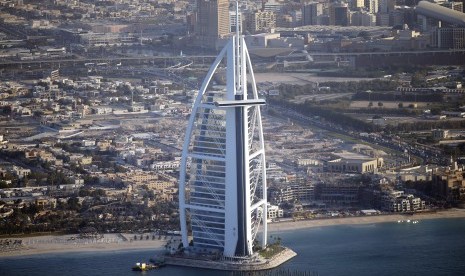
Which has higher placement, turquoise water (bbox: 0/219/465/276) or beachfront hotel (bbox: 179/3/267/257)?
beachfront hotel (bbox: 179/3/267/257)

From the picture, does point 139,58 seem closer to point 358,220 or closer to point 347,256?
point 358,220

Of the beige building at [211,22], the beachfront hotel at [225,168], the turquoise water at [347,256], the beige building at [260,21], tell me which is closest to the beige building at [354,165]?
the turquoise water at [347,256]

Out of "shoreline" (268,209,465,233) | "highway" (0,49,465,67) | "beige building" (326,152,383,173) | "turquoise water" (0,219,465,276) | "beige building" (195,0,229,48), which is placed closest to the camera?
"turquoise water" (0,219,465,276)

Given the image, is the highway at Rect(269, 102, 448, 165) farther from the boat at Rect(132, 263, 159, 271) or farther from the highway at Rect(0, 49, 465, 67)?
the boat at Rect(132, 263, 159, 271)

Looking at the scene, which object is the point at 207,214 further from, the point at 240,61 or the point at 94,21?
the point at 94,21

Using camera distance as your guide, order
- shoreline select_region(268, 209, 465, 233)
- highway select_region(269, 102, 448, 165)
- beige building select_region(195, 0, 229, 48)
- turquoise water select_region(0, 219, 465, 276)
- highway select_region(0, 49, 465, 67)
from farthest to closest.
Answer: beige building select_region(195, 0, 229, 48) → highway select_region(0, 49, 465, 67) → highway select_region(269, 102, 448, 165) → shoreline select_region(268, 209, 465, 233) → turquoise water select_region(0, 219, 465, 276)

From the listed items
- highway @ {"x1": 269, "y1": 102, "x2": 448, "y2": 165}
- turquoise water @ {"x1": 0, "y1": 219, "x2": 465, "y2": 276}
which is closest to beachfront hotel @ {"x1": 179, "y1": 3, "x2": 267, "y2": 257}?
turquoise water @ {"x1": 0, "y1": 219, "x2": 465, "y2": 276}
